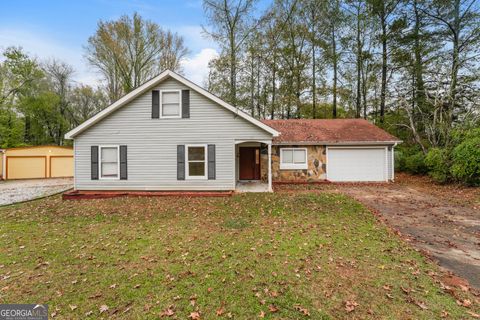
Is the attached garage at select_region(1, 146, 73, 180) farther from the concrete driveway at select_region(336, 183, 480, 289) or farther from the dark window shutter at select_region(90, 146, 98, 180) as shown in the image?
the concrete driveway at select_region(336, 183, 480, 289)

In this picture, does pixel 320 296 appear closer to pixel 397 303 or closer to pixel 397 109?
pixel 397 303

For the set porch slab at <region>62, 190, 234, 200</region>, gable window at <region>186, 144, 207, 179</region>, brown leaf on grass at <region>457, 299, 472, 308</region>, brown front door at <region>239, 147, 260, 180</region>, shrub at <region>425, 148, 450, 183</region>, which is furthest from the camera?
brown front door at <region>239, 147, 260, 180</region>

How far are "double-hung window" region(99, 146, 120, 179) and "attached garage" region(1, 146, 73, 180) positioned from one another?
1318cm

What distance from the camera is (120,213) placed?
7.91m

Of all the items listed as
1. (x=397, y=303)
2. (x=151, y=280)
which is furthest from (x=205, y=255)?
(x=397, y=303)

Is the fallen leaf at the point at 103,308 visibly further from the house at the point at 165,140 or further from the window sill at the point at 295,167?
the window sill at the point at 295,167

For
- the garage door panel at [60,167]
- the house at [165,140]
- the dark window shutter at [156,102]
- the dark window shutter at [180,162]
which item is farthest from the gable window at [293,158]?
the garage door panel at [60,167]

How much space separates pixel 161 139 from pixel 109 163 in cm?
279

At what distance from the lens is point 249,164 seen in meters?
14.2

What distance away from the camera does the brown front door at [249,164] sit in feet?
46.1

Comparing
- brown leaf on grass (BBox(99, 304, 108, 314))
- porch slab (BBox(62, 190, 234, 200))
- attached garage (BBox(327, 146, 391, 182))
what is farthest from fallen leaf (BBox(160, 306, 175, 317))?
attached garage (BBox(327, 146, 391, 182))

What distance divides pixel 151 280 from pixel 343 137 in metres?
13.2

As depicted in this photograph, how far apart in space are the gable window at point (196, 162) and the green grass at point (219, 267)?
3.68 m

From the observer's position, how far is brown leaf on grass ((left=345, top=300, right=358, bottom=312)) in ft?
9.69
